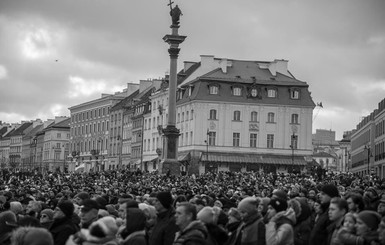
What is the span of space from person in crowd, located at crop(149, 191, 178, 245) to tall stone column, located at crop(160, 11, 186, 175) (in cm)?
5176

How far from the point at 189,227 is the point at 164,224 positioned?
2.02 m

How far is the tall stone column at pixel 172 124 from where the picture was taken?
66.3 meters

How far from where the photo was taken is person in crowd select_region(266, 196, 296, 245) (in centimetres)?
1243

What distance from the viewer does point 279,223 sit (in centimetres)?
1277

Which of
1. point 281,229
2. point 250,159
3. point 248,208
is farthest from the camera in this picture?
point 250,159

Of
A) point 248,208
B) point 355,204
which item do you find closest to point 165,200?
point 248,208

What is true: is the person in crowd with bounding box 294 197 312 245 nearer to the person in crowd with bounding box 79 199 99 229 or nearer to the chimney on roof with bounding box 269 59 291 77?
the person in crowd with bounding box 79 199 99 229

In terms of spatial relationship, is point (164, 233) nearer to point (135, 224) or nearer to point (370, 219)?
point (135, 224)

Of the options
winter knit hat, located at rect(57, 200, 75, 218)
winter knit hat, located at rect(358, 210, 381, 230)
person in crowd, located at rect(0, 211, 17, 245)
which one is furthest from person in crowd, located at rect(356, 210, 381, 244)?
person in crowd, located at rect(0, 211, 17, 245)

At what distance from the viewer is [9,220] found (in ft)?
45.5

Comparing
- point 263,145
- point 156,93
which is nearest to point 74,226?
point 263,145

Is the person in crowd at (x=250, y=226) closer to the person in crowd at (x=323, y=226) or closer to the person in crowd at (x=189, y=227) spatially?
the person in crowd at (x=189, y=227)

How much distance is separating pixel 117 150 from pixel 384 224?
12581cm

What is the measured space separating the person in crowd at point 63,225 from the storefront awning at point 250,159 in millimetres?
84967
